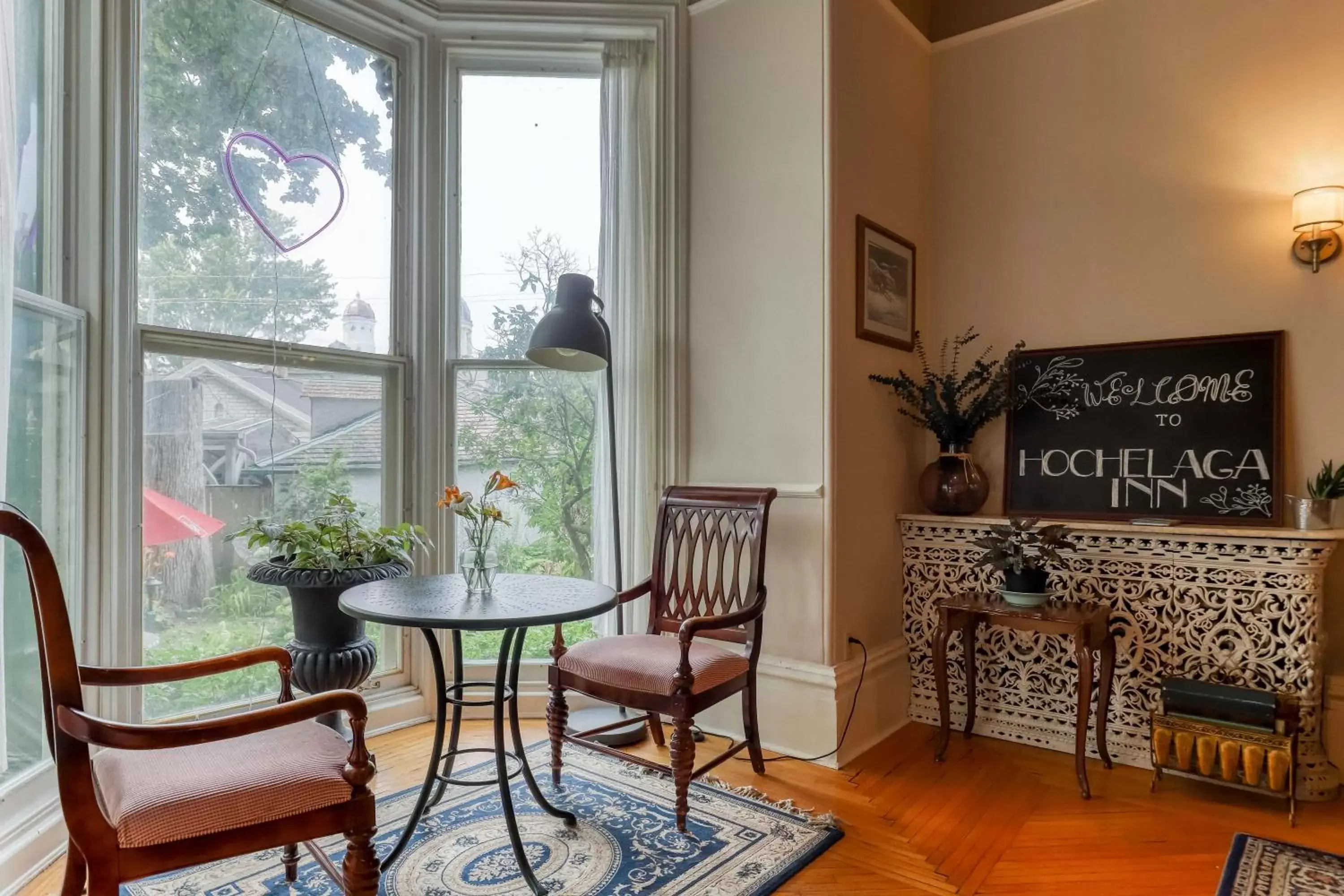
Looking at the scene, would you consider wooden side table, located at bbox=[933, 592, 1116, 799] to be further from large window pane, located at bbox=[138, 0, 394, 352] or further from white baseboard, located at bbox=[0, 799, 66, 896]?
white baseboard, located at bbox=[0, 799, 66, 896]

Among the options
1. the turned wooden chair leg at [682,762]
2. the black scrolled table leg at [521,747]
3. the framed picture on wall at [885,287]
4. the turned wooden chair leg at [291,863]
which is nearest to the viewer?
the turned wooden chair leg at [291,863]

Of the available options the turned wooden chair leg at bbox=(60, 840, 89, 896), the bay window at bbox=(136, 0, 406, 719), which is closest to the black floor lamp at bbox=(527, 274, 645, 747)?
the bay window at bbox=(136, 0, 406, 719)

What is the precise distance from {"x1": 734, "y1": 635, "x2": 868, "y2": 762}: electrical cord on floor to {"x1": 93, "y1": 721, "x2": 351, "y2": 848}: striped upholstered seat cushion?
1.72 metres

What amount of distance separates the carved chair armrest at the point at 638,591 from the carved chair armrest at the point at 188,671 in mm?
1070

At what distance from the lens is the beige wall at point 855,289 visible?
2949 millimetres

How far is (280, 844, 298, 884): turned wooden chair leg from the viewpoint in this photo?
193 cm

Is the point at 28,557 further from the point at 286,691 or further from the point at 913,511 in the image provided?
the point at 913,511

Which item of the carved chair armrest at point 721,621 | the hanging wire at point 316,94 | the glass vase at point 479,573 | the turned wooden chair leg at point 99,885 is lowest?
the turned wooden chair leg at point 99,885

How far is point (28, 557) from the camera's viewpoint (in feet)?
4.50

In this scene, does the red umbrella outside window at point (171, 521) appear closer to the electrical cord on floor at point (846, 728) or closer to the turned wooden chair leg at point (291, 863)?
the turned wooden chair leg at point (291, 863)

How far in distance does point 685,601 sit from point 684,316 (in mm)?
1221

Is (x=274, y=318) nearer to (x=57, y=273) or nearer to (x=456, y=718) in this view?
(x=57, y=273)

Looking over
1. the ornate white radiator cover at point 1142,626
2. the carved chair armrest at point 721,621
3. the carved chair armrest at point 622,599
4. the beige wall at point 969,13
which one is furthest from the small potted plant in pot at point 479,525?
the beige wall at point 969,13

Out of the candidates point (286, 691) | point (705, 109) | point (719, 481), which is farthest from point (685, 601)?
point (705, 109)
